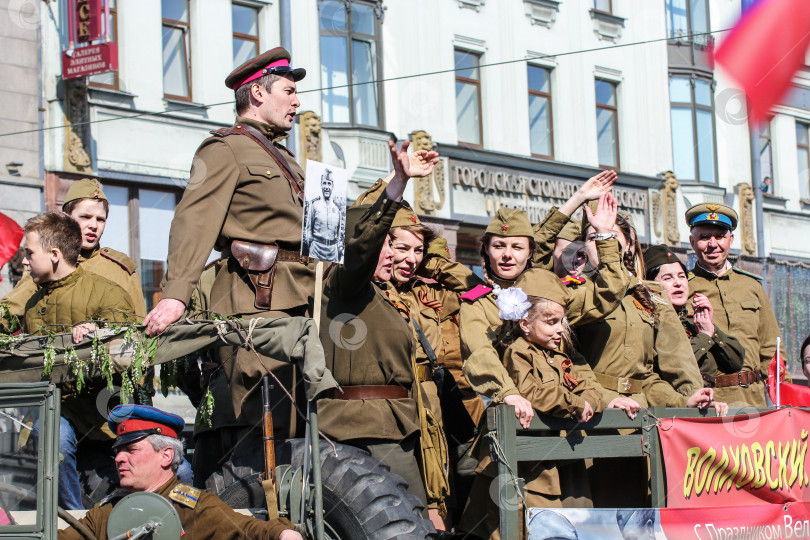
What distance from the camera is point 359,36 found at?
20.6m

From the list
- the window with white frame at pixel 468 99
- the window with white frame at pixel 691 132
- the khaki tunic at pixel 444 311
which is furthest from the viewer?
the window with white frame at pixel 691 132

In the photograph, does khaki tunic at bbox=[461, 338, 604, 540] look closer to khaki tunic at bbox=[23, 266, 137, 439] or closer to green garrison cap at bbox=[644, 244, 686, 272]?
khaki tunic at bbox=[23, 266, 137, 439]

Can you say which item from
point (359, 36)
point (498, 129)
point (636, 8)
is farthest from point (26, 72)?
point (636, 8)

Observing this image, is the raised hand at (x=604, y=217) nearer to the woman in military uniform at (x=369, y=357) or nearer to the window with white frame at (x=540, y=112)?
the woman in military uniform at (x=369, y=357)

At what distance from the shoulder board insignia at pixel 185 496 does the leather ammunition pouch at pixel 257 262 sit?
84 centimetres

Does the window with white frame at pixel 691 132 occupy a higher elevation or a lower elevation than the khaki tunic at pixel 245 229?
higher

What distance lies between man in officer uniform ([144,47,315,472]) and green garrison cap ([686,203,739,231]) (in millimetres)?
3689

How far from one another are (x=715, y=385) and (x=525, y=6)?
17389 mm

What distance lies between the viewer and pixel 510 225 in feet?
20.7

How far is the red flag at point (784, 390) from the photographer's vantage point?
7.38m

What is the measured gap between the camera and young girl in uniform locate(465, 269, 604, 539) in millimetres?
5246

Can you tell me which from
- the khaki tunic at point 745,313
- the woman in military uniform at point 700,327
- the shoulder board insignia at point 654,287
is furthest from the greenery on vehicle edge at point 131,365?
the khaki tunic at point 745,313

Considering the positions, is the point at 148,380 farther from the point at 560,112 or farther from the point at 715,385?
the point at 560,112

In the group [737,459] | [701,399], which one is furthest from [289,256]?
[737,459]
